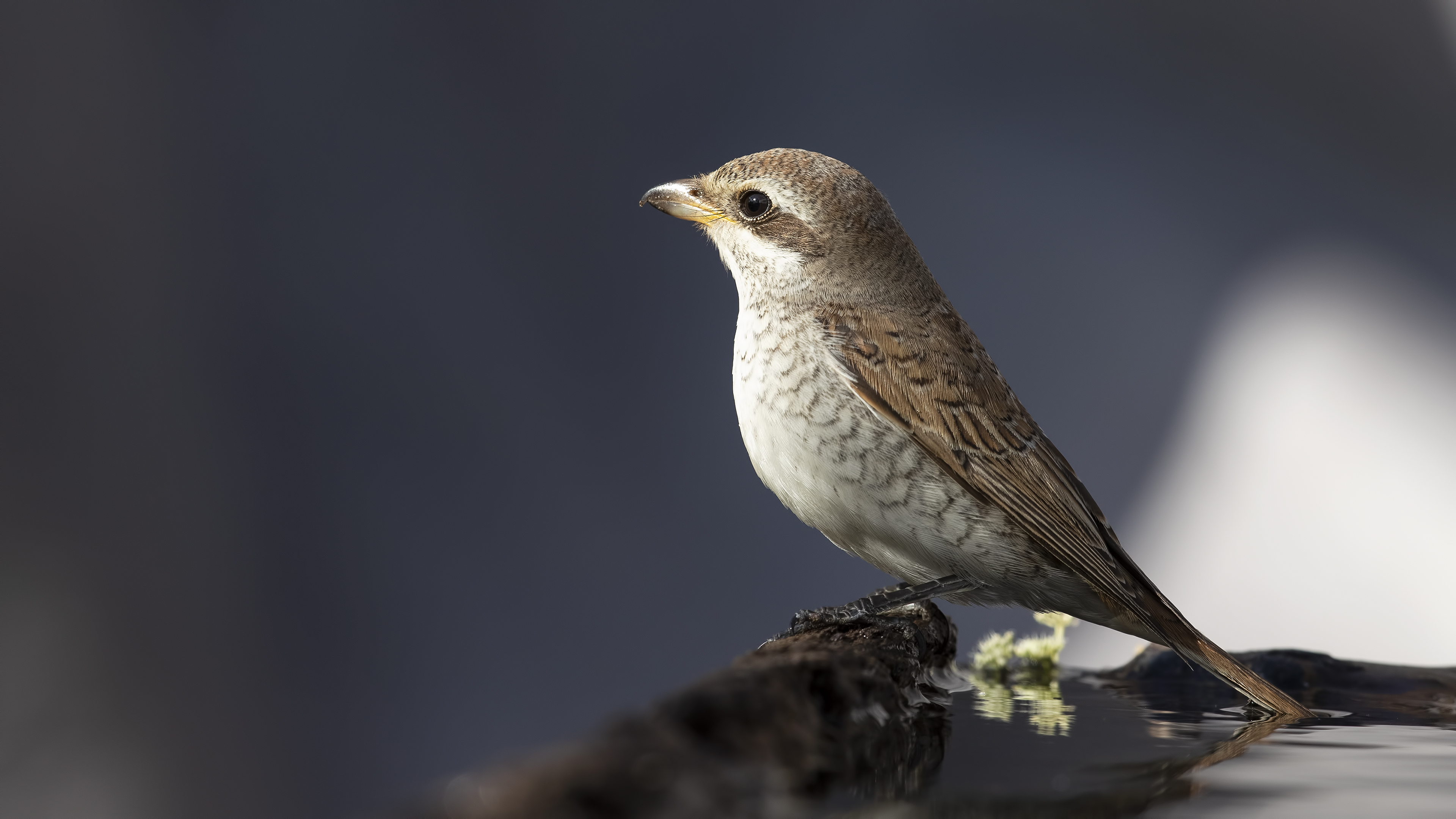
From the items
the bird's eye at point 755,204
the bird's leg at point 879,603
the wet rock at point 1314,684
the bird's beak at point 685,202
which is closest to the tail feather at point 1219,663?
the wet rock at point 1314,684

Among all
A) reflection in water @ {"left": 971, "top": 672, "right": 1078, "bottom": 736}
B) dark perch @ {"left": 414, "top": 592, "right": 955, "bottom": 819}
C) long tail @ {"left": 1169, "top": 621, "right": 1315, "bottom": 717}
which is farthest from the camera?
long tail @ {"left": 1169, "top": 621, "right": 1315, "bottom": 717}

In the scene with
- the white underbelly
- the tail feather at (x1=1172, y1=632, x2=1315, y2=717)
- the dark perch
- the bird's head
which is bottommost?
the dark perch

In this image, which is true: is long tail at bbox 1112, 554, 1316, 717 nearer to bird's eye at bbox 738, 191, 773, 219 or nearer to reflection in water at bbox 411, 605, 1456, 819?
reflection in water at bbox 411, 605, 1456, 819

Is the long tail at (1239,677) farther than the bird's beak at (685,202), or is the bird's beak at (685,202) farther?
the bird's beak at (685,202)

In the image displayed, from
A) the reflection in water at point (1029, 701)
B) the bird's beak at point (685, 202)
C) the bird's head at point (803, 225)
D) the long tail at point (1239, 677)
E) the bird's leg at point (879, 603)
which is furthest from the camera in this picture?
the bird's beak at point (685, 202)

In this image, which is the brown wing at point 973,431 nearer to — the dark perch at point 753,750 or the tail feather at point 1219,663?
the tail feather at point 1219,663

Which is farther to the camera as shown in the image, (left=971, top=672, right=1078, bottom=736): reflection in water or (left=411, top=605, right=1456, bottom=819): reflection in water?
(left=971, top=672, right=1078, bottom=736): reflection in water

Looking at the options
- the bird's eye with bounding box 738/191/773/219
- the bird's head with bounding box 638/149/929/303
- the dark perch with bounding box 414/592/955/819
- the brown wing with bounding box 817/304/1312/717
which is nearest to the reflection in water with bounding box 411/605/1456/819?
the dark perch with bounding box 414/592/955/819

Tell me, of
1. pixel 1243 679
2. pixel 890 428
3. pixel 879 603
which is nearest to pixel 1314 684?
pixel 1243 679
